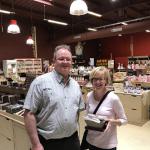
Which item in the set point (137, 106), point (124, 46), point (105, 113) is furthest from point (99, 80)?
point (124, 46)

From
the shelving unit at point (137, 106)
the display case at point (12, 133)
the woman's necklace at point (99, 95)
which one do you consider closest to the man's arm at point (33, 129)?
the woman's necklace at point (99, 95)

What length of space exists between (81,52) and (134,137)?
930 centimetres

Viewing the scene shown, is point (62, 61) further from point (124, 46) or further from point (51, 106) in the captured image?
point (124, 46)

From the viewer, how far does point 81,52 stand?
13711 mm

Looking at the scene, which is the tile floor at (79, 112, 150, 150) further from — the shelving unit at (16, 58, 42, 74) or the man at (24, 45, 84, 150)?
the shelving unit at (16, 58, 42, 74)

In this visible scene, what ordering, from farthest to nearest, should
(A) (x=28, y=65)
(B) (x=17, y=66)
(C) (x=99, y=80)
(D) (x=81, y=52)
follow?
(D) (x=81, y=52) < (A) (x=28, y=65) < (B) (x=17, y=66) < (C) (x=99, y=80)

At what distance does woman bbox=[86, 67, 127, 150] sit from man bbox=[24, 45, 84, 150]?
23 centimetres

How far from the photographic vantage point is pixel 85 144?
2318mm

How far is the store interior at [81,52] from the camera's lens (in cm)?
417

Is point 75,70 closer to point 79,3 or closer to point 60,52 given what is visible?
point 79,3

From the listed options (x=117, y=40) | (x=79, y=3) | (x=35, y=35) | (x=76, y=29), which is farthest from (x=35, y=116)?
(x=117, y=40)

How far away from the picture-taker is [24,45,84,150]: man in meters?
1.99

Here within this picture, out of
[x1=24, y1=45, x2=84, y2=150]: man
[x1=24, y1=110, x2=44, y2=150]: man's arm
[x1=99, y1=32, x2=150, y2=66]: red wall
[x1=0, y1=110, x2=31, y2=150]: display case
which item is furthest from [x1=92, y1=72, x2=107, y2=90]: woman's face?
[x1=99, y1=32, x2=150, y2=66]: red wall

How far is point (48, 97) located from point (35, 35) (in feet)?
39.3
